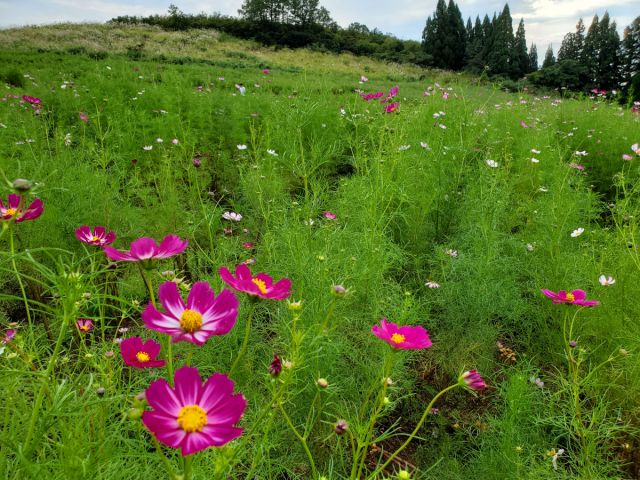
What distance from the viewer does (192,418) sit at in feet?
1.67

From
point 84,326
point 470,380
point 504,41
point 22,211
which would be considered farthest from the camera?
point 504,41

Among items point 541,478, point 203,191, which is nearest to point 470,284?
point 541,478

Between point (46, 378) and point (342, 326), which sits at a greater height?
point (46, 378)

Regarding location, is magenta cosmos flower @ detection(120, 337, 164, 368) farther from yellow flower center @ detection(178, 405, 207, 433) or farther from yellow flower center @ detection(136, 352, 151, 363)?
yellow flower center @ detection(178, 405, 207, 433)

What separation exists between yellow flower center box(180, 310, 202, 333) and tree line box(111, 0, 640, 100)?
2397 cm

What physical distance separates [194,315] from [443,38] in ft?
121

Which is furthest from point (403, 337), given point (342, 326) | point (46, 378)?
point (342, 326)

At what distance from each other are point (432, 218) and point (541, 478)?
5.66 feet

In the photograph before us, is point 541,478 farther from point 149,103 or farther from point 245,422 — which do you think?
point 149,103

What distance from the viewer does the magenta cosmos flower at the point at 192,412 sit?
481 mm

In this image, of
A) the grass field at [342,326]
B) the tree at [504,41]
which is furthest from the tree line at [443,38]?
the grass field at [342,326]

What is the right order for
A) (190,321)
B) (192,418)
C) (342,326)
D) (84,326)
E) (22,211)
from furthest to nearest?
(342,326)
(84,326)
(22,211)
(190,321)
(192,418)

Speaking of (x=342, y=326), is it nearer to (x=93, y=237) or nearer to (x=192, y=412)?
(x=93, y=237)

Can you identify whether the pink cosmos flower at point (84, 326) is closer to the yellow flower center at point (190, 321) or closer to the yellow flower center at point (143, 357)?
the yellow flower center at point (143, 357)
